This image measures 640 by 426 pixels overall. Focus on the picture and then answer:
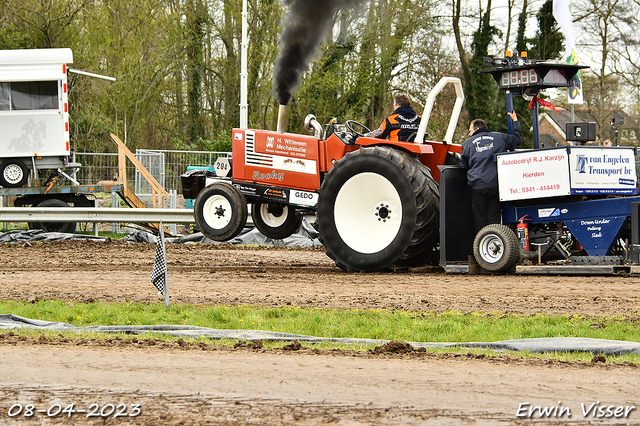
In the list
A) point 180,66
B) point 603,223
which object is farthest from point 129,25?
point 603,223

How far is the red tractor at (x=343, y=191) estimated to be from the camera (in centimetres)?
1062

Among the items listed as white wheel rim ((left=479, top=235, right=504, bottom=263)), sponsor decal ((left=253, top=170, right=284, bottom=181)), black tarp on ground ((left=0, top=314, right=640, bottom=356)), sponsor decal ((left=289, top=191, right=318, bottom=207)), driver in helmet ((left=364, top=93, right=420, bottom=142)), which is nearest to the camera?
black tarp on ground ((left=0, top=314, right=640, bottom=356))

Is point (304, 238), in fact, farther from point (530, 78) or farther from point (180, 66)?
point (180, 66)

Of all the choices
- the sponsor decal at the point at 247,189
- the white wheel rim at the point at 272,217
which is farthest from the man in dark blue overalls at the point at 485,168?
the sponsor decal at the point at 247,189

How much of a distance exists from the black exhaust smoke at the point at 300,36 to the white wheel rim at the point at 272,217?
74.4 inches

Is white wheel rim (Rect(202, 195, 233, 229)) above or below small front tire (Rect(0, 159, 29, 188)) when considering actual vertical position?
below

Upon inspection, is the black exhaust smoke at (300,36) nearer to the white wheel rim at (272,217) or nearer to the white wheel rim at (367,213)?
the white wheel rim at (272,217)

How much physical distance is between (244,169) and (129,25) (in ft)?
61.5

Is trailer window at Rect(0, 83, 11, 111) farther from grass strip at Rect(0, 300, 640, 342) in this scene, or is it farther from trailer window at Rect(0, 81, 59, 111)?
grass strip at Rect(0, 300, 640, 342)

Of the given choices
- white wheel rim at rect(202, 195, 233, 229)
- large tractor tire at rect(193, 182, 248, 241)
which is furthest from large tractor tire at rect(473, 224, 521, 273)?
white wheel rim at rect(202, 195, 233, 229)

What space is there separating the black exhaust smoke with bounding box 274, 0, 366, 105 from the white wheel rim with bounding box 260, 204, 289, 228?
1.89 metres

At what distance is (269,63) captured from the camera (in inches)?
1192

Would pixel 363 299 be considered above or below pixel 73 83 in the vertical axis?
below

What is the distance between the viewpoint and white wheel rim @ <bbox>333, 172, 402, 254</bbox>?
10820mm
